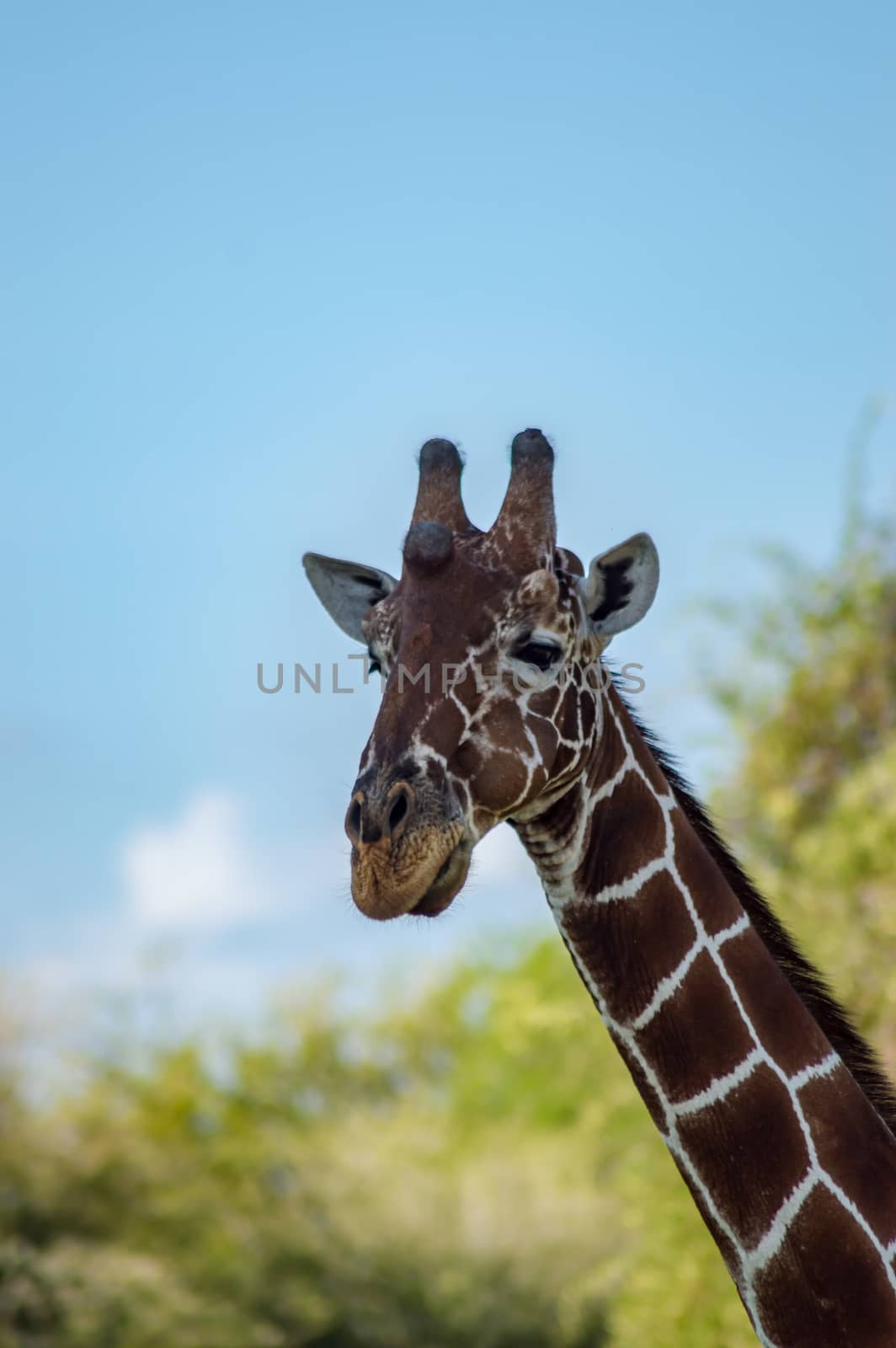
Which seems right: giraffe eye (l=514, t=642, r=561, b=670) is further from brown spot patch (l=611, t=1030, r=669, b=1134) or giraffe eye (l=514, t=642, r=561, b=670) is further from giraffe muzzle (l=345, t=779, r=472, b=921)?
brown spot patch (l=611, t=1030, r=669, b=1134)

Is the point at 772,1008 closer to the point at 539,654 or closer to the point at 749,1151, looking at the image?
the point at 749,1151

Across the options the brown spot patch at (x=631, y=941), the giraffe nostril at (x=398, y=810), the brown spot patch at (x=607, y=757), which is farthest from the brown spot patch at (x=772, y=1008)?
the giraffe nostril at (x=398, y=810)

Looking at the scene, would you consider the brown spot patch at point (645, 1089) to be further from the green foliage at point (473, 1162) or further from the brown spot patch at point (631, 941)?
the green foliage at point (473, 1162)

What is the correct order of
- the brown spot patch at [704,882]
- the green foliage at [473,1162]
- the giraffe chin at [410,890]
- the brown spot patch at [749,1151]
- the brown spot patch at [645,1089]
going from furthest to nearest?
the green foliage at [473,1162]
the brown spot patch at [704,882]
the brown spot patch at [645,1089]
the brown spot patch at [749,1151]
the giraffe chin at [410,890]

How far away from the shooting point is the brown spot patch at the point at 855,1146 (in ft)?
12.5

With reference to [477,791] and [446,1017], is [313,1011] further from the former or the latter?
[477,791]

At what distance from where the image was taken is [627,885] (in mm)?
4008

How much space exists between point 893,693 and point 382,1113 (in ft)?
58.4

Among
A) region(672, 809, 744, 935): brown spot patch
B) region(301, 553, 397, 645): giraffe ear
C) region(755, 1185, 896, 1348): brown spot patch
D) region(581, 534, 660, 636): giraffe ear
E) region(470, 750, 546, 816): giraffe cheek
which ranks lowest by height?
region(755, 1185, 896, 1348): brown spot patch

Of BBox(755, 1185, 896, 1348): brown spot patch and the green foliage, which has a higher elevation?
the green foliage

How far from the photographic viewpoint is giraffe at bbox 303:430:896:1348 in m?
3.70

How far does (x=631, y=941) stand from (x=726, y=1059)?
410 millimetres

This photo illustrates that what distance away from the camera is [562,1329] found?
1867cm

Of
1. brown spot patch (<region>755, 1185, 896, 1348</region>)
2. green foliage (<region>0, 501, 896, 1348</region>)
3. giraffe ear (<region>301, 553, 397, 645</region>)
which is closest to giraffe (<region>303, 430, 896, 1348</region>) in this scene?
brown spot patch (<region>755, 1185, 896, 1348</region>)
